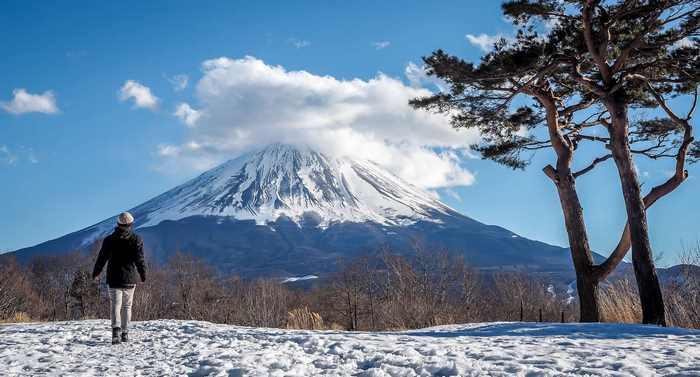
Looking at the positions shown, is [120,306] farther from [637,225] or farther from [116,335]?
[637,225]

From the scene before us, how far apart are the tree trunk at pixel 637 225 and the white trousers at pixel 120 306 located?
7.50 m

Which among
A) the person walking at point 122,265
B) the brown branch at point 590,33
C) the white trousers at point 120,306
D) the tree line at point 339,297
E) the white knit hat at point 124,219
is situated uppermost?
the brown branch at point 590,33

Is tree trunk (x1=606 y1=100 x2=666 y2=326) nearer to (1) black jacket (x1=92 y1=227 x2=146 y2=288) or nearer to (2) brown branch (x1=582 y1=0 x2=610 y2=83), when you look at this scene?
(2) brown branch (x1=582 y1=0 x2=610 y2=83)

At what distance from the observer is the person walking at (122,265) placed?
7105 mm

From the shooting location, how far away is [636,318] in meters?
10.2

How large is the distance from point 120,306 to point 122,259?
1.88ft

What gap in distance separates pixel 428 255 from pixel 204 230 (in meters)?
158

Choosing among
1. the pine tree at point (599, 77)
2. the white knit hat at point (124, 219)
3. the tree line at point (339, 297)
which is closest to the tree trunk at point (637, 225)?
the pine tree at point (599, 77)

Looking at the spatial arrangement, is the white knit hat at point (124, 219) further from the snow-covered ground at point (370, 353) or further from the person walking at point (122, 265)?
the snow-covered ground at point (370, 353)

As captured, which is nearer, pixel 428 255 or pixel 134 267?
pixel 134 267

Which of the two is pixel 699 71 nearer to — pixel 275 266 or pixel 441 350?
pixel 441 350

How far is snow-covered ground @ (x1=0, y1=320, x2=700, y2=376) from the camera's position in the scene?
463cm

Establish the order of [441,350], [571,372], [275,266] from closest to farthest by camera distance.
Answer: [571,372], [441,350], [275,266]

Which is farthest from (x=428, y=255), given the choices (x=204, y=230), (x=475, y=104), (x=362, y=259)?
(x=204, y=230)
